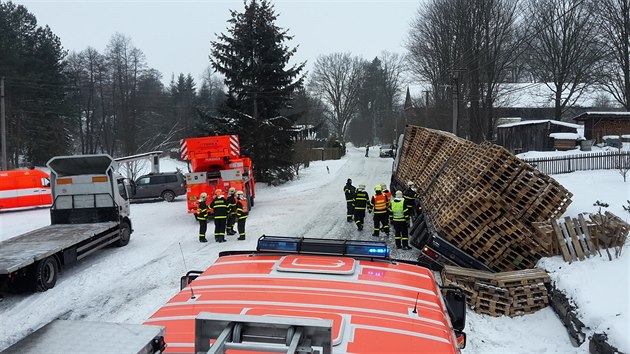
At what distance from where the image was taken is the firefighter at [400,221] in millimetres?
12141

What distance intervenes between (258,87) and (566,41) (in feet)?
90.2

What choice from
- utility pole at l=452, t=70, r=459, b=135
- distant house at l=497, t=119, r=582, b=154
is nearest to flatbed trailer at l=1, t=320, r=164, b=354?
utility pole at l=452, t=70, r=459, b=135

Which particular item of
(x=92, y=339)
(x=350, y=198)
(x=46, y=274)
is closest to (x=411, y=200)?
(x=350, y=198)

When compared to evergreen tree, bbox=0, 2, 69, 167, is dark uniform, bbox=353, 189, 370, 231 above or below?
below

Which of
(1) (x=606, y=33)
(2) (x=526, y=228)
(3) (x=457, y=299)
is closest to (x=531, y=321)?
(2) (x=526, y=228)

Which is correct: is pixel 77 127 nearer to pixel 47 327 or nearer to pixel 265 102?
pixel 265 102

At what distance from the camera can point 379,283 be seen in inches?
134

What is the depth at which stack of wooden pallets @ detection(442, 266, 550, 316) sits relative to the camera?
7.80m

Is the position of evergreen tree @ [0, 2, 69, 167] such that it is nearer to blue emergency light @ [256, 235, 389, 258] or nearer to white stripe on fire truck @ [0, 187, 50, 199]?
white stripe on fire truck @ [0, 187, 50, 199]

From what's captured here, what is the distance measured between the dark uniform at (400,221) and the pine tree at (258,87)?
17.4m

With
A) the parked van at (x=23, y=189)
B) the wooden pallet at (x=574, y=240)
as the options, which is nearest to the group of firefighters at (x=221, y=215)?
the wooden pallet at (x=574, y=240)

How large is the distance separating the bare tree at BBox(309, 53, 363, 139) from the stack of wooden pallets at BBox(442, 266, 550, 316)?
6745 cm

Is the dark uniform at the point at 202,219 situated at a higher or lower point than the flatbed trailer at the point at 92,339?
lower

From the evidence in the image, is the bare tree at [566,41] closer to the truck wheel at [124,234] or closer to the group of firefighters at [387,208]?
the group of firefighters at [387,208]
